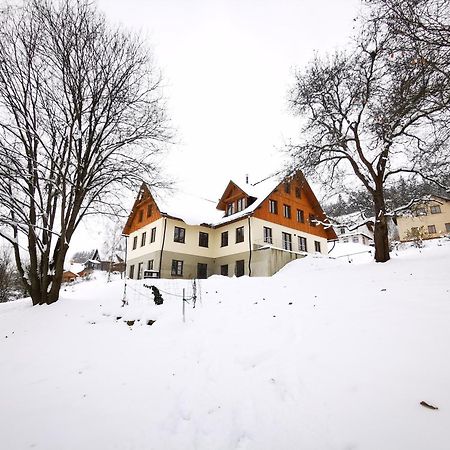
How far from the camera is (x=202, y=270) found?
24.9 meters

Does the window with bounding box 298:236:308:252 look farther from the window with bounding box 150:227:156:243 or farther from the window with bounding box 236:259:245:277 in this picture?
the window with bounding box 150:227:156:243

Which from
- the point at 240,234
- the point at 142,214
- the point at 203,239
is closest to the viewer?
the point at 240,234

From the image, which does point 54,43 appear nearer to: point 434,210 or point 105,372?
point 105,372

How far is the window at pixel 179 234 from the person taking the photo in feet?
77.6

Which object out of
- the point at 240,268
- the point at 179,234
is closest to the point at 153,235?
the point at 179,234

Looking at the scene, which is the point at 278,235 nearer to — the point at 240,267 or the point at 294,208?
the point at 294,208

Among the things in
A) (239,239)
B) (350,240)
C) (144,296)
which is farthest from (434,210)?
(144,296)

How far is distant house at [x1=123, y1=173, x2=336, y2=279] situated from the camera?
2266cm

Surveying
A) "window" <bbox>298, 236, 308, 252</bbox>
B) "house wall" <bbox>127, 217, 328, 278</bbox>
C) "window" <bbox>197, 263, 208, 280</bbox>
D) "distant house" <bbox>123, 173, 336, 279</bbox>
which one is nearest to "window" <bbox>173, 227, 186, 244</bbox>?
"distant house" <bbox>123, 173, 336, 279</bbox>

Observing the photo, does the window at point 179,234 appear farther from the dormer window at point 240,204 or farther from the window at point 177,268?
the dormer window at point 240,204

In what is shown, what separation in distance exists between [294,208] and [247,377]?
952 inches

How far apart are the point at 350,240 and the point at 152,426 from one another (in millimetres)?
64947

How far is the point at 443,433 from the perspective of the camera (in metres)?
2.89

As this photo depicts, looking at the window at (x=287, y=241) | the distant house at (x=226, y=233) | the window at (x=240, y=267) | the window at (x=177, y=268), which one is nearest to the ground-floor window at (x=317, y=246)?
the distant house at (x=226, y=233)
